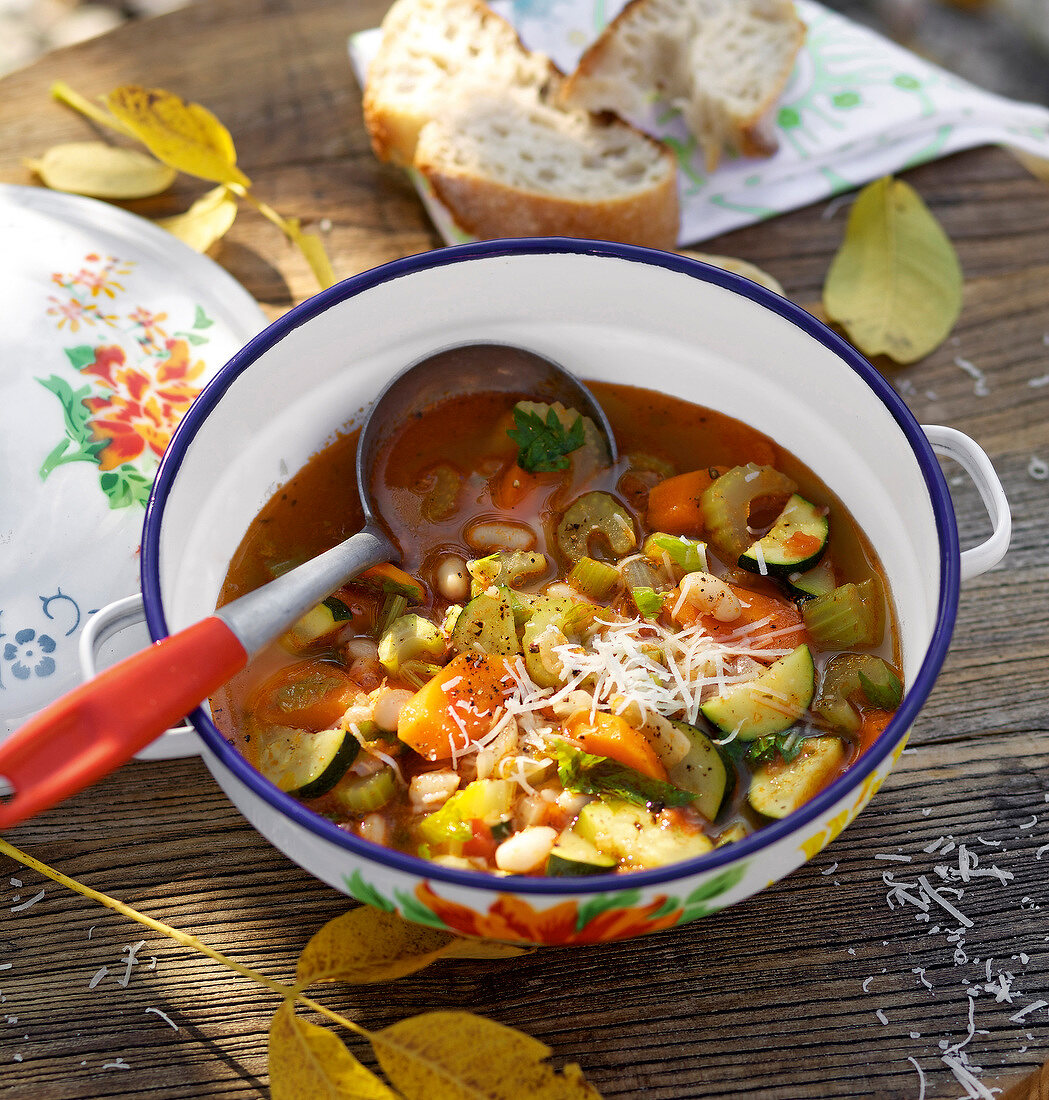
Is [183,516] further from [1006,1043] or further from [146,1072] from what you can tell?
[1006,1043]

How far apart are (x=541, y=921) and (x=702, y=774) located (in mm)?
384

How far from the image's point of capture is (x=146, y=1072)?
134 cm

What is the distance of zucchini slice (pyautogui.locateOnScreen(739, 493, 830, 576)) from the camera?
5.30 feet

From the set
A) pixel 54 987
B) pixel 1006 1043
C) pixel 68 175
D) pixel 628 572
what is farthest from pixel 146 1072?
pixel 68 175

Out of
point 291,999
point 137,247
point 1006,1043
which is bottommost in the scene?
point 1006,1043

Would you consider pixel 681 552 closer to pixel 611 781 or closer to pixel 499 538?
pixel 499 538

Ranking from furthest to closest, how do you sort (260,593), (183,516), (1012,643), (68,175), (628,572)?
(68,175) < (1012,643) < (628,572) < (183,516) < (260,593)

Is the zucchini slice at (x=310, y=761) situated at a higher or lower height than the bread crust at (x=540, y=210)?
lower

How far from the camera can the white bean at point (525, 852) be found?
130cm

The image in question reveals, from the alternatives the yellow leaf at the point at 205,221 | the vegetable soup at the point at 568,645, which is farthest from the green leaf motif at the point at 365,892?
the yellow leaf at the point at 205,221

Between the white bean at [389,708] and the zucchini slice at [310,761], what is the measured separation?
5cm

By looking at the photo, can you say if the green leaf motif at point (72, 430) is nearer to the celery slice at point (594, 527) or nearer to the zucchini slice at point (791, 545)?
the celery slice at point (594, 527)

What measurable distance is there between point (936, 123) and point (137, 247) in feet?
5.91

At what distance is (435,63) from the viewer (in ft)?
7.86
